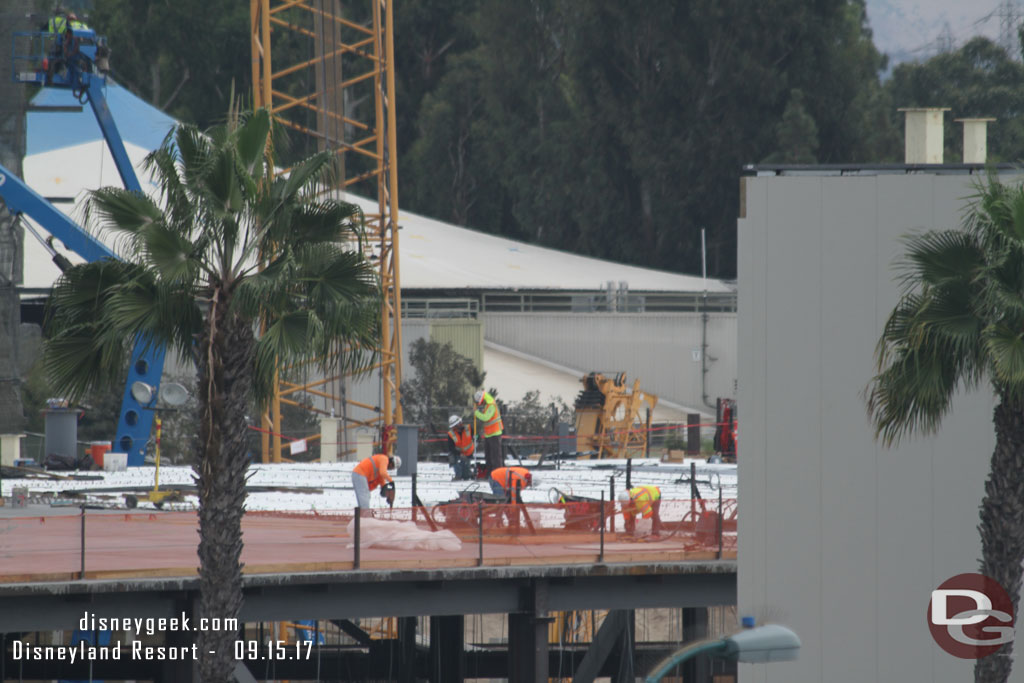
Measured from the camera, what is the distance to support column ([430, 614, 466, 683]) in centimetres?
2772

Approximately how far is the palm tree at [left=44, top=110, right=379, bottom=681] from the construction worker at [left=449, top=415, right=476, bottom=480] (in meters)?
13.2

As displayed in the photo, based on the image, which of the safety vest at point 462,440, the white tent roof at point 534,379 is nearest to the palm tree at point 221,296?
the safety vest at point 462,440

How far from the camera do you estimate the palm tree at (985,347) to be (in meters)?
15.6

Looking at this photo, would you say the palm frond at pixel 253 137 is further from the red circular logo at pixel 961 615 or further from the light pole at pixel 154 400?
the light pole at pixel 154 400

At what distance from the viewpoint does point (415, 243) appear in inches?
2596

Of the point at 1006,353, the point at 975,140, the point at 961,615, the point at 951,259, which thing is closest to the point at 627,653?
the point at 961,615

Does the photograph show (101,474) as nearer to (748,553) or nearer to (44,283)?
(748,553)

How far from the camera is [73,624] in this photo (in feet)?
64.9

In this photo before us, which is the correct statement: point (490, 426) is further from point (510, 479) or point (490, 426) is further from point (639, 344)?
point (639, 344)

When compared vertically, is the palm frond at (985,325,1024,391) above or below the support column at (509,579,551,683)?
above

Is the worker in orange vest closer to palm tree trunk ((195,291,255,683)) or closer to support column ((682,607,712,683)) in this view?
support column ((682,607,712,683))

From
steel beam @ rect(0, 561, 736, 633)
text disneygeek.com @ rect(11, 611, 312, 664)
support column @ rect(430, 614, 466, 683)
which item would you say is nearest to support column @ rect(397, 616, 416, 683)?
support column @ rect(430, 614, 466, 683)

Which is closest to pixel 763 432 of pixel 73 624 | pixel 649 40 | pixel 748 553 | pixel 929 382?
pixel 748 553

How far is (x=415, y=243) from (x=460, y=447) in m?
36.3
